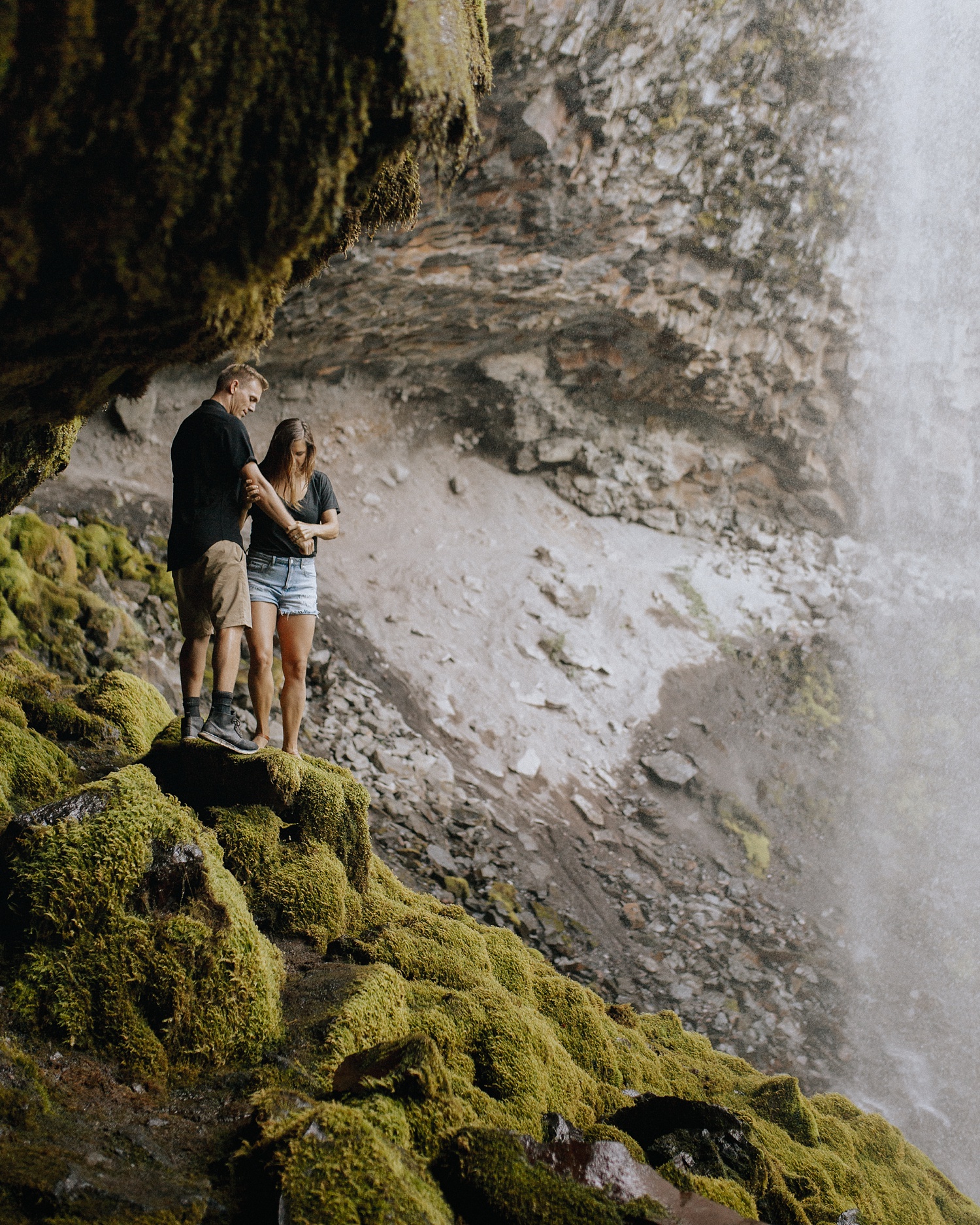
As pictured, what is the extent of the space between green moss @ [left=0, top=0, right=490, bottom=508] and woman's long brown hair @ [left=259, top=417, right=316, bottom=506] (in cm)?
222

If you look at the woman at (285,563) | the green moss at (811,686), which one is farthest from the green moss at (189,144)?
the green moss at (811,686)

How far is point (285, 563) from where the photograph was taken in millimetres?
4371

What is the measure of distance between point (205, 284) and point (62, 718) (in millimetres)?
3209

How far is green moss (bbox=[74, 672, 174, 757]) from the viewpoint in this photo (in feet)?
14.9

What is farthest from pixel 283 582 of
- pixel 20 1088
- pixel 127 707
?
pixel 20 1088

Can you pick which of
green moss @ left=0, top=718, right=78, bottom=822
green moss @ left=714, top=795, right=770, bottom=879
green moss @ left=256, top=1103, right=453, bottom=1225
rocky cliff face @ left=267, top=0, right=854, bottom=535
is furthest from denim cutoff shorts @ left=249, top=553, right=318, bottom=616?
green moss @ left=714, top=795, right=770, bottom=879

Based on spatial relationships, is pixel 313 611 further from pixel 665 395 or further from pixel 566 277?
pixel 665 395

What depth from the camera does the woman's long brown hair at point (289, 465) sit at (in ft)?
14.1

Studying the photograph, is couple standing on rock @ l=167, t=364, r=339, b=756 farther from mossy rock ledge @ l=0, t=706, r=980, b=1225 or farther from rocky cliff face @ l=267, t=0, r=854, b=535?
rocky cliff face @ l=267, t=0, r=854, b=535

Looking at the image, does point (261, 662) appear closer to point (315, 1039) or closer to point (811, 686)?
point (315, 1039)

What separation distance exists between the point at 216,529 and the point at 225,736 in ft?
3.50

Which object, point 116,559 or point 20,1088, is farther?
point 116,559

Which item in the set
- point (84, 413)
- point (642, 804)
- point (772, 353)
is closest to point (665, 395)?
point (772, 353)

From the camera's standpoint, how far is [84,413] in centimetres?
271
